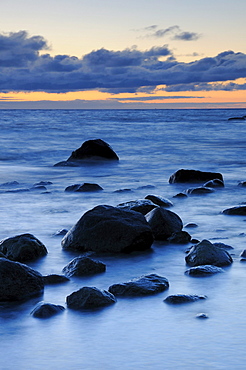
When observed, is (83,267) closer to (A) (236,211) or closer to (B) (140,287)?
(B) (140,287)

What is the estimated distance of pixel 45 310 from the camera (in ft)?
12.2

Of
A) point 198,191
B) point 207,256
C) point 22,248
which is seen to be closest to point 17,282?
point 22,248

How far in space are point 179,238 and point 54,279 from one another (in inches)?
70.3

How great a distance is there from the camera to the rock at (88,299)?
3848 mm

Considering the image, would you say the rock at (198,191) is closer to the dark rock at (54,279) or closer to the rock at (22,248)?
the rock at (22,248)

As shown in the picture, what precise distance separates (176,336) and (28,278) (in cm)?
134

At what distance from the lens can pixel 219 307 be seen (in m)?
3.82

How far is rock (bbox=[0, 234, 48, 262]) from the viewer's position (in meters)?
5.11

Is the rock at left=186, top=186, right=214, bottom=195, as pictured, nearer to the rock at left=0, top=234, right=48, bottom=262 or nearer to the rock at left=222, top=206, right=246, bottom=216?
the rock at left=222, top=206, right=246, bottom=216

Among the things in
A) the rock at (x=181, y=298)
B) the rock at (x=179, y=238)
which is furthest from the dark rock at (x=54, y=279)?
the rock at (x=179, y=238)

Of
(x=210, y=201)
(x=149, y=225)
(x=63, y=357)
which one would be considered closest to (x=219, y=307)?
(x=63, y=357)

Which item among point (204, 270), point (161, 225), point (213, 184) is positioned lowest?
point (213, 184)

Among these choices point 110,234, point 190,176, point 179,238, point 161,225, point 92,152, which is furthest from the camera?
point 92,152

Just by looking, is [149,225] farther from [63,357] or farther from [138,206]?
[63,357]
